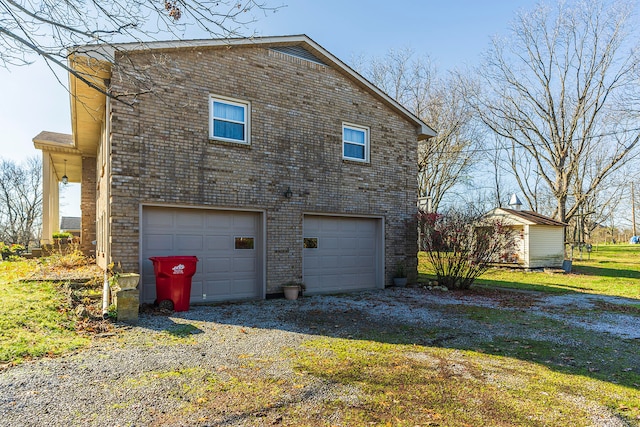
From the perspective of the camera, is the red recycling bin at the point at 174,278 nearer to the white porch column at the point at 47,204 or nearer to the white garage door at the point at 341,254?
the white garage door at the point at 341,254

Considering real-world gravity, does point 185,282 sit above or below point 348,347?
above

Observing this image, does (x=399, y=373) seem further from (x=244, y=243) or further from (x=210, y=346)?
(x=244, y=243)

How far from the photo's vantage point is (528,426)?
11.0 feet

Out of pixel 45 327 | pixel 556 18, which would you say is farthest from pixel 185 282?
pixel 556 18

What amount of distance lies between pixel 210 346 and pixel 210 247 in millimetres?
3913

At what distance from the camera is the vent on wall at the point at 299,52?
34.2ft

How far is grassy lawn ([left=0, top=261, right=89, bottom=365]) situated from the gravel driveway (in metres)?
0.37

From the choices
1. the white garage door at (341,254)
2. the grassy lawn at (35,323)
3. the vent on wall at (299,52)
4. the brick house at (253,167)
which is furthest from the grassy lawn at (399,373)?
the vent on wall at (299,52)

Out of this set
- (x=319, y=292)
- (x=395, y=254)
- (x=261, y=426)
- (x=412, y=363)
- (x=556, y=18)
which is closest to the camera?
(x=261, y=426)

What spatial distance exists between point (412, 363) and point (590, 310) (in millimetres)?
6603

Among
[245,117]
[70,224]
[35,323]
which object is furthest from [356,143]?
[70,224]

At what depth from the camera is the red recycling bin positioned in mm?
7730

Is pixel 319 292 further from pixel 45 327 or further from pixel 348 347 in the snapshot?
pixel 45 327

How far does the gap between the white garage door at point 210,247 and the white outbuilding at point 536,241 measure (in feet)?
43.9
